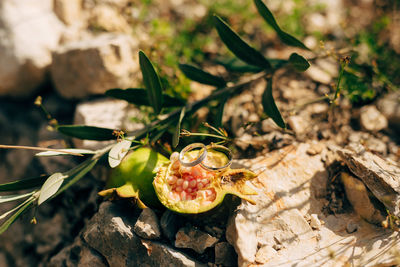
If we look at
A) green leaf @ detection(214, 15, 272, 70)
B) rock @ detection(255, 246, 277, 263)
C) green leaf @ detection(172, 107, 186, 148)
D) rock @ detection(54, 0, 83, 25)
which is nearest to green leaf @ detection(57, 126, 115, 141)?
green leaf @ detection(172, 107, 186, 148)

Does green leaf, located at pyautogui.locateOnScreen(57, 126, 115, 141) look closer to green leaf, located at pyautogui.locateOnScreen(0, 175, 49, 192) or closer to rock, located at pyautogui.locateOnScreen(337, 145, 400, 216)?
green leaf, located at pyautogui.locateOnScreen(0, 175, 49, 192)

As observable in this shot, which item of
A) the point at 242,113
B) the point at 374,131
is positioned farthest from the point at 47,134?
the point at 374,131

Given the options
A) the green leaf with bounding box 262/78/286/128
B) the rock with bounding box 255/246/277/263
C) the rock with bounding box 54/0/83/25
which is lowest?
the rock with bounding box 255/246/277/263

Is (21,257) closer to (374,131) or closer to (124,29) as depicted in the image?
(124,29)

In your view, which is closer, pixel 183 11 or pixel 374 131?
pixel 374 131

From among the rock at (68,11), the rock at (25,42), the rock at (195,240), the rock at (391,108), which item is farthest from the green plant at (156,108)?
the rock at (68,11)

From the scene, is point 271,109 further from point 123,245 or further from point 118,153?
point 123,245
